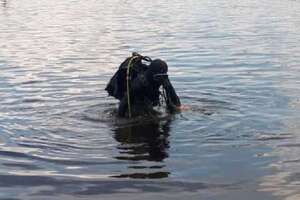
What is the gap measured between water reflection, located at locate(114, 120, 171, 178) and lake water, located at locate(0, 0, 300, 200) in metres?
0.02

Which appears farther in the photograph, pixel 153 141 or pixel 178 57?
pixel 178 57

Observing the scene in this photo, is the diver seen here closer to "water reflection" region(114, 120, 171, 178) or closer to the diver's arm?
the diver's arm

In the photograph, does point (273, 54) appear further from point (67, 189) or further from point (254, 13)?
point (254, 13)

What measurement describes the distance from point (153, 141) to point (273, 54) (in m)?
9.92

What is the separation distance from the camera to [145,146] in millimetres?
9102

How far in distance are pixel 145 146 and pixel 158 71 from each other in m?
1.23

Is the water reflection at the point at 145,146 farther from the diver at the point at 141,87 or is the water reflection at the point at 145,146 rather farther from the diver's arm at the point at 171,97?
the diver at the point at 141,87

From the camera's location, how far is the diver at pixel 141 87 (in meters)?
9.78

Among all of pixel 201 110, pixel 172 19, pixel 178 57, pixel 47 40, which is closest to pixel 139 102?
pixel 201 110

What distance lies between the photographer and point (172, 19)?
3206 centimetres

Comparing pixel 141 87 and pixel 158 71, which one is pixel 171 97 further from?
pixel 158 71

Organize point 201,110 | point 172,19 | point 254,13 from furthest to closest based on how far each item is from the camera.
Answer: point 254,13 → point 172,19 → point 201,110

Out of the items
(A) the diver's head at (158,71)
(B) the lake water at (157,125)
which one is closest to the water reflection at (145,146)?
(B) the lake water at (157,125)

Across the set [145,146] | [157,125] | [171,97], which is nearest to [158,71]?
[171,97]
